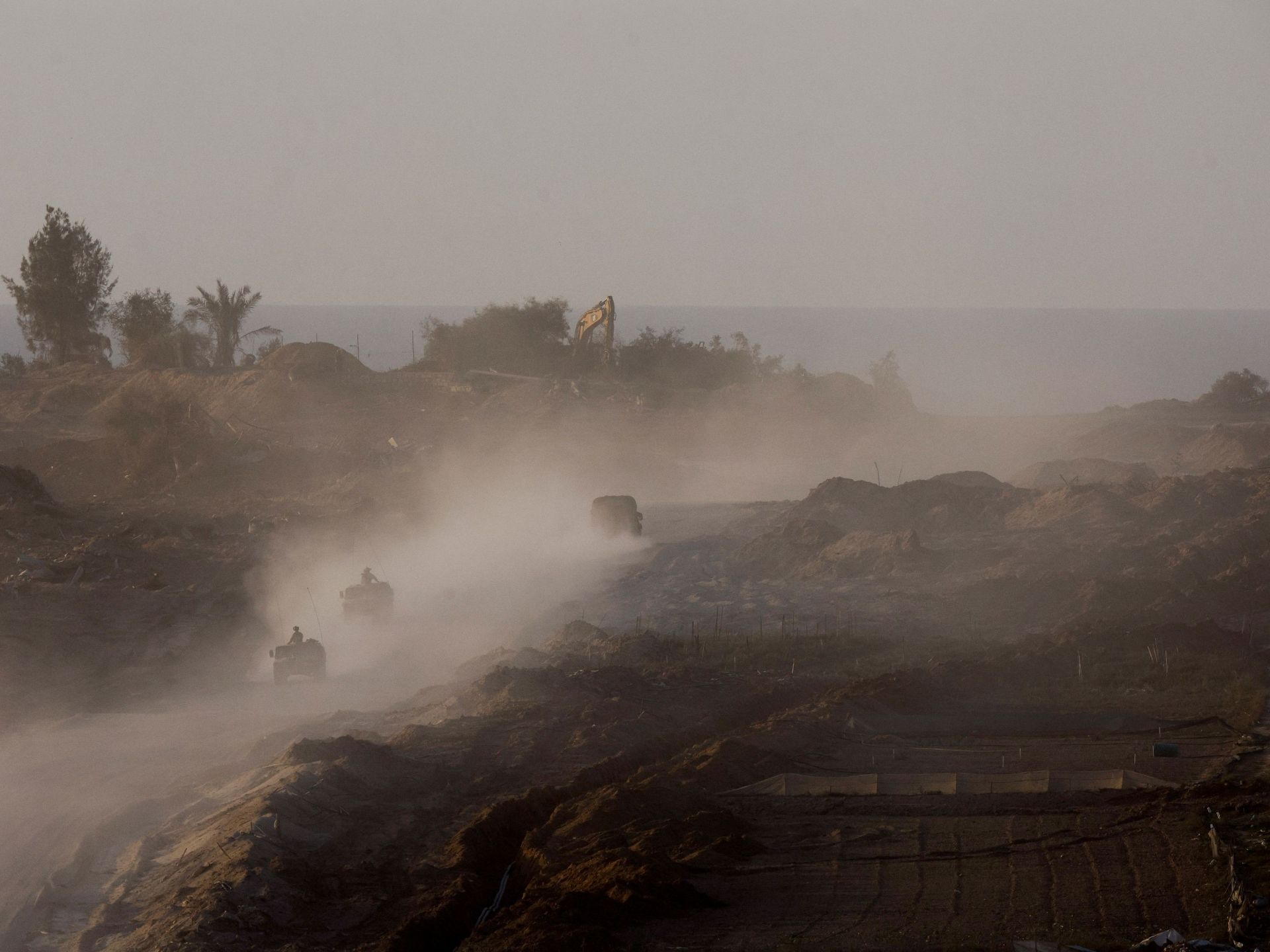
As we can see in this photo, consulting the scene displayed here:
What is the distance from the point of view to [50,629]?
26203mm

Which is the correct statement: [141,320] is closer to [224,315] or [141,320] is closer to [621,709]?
[224,315]

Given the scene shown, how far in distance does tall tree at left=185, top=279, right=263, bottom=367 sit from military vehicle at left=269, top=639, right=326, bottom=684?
4373 cm

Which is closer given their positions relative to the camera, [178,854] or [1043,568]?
[178,854]

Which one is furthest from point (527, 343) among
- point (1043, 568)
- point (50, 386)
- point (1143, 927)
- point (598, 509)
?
point (1143, 927)

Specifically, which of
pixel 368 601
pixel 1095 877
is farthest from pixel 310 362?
pixel 1095 877

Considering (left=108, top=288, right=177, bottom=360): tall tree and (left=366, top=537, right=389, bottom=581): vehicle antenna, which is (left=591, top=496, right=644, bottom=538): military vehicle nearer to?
(left=366, top=537, right=389, bottom=581): vehicle antenna

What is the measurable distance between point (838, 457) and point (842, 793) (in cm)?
4411

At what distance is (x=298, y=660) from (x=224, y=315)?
152ft

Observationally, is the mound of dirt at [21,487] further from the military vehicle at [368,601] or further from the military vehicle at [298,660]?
the military vehicle at [298,660]

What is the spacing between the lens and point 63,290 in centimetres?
6669

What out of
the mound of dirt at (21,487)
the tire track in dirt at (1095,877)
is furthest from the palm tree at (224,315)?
the tire track in dirt at (1095,877)

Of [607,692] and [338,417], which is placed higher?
[338,417]

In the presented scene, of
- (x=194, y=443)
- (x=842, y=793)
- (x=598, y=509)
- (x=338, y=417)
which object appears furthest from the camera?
(x=338, y=417)

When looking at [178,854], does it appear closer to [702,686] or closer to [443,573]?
[702,686]
